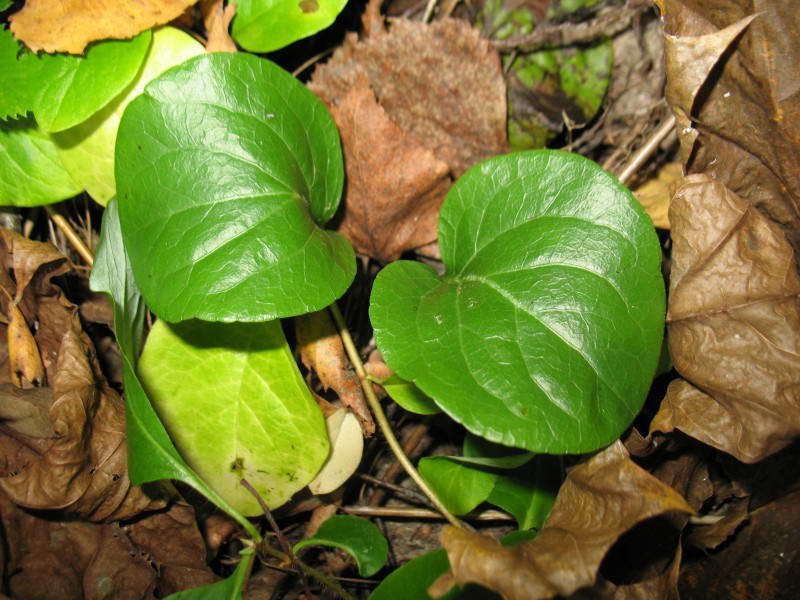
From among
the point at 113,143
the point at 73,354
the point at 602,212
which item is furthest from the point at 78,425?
the point at 602,212

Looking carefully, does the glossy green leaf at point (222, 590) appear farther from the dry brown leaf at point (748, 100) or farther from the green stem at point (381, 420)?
the dry brown leaf at point (748, 100)

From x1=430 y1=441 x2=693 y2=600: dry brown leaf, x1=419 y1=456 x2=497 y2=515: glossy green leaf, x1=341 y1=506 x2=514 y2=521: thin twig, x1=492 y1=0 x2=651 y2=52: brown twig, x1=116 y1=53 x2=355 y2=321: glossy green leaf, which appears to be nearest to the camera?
x1=430 y1=441 x2=693 y2=600: dry brown leaf

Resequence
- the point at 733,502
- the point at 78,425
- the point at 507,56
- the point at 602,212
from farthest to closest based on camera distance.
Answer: the point at 507,56
the point at 733,502
the point at 78,425
the point at 602,212

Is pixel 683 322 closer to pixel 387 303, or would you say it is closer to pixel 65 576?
pixel 387 303

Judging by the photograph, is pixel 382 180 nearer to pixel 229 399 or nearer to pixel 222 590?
pixel 229 399

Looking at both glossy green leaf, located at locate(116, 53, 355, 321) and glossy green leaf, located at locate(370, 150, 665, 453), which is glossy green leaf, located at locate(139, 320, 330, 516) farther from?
glossy green leaf, located at locate(370, 150, 665, 453)

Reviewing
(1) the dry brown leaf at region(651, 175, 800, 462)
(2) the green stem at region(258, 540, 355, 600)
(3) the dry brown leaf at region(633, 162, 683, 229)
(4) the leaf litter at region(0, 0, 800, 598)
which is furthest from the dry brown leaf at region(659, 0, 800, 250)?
(2) the green stem at region(258, 540, 355, 600)

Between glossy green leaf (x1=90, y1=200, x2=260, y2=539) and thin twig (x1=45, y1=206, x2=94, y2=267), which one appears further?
thin twig (x1=45, y1=206, x2=94, y2=267)
